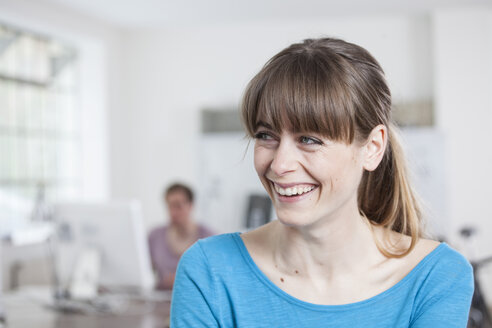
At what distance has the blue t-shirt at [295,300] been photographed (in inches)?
45.9

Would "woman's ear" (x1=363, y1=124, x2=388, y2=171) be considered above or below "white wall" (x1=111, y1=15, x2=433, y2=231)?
below

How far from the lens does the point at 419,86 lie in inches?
239

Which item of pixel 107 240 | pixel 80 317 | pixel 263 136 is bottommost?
pixel 80 317

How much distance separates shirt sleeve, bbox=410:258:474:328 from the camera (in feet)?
3.75

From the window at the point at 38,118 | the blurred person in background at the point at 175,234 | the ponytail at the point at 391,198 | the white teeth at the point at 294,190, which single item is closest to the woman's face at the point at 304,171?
the white teeth at the point at 294,190

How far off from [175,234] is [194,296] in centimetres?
278

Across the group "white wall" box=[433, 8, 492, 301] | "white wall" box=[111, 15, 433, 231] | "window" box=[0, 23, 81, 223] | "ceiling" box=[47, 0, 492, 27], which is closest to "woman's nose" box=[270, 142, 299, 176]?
"window" box=[0, 23, 81, 223]

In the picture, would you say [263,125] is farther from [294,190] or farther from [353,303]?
[353,303]

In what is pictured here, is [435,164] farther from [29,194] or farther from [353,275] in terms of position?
[353,275]

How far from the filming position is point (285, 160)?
1079 millimetres

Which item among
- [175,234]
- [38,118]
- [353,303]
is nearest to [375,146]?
[353,303]

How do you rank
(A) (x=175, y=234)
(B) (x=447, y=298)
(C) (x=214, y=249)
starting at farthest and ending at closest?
(A) (x=175, y=234) → (C) (x=214, y=249) → (B) (x=447, y=298)

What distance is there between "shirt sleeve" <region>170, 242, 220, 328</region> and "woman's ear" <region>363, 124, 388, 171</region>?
1.34ft

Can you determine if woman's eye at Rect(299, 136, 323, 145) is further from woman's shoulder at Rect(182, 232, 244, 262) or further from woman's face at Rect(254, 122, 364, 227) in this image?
woman's shoulder at Rect(182, 232, 244, 262)
